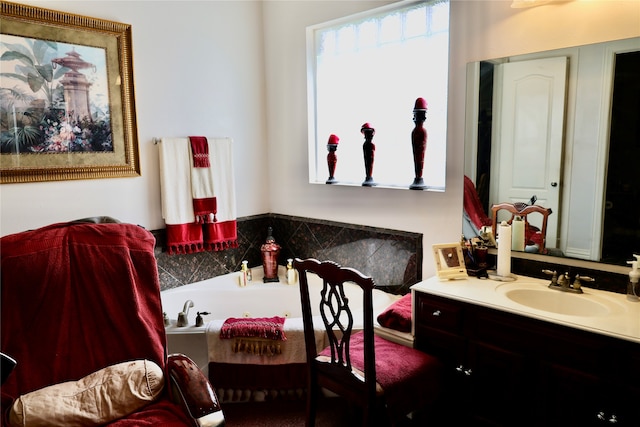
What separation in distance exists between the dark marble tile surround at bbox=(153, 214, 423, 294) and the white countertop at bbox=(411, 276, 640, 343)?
57cm

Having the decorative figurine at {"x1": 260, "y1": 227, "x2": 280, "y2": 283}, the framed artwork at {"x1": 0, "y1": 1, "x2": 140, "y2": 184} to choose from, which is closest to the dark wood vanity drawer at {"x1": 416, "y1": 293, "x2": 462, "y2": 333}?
the decorative figurine at {"x1": 260, "y1": 227, "x2": 280, "y2": 283}

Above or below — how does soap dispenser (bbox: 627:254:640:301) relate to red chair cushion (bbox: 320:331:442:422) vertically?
above

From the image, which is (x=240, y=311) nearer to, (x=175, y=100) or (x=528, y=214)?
(x=175, y=100)

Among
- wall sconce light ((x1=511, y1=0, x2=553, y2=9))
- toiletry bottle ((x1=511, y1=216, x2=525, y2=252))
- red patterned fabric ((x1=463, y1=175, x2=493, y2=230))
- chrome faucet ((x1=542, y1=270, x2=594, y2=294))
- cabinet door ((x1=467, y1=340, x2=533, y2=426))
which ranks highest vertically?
wall sconce light ((x1=511, y1=0, x2=553, y2=9))

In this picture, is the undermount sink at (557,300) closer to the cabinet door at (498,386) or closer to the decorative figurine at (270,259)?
the cabinet door at (498,386)

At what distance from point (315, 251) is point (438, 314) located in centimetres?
142

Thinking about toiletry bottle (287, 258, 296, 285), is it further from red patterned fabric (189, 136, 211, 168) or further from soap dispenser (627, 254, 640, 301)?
soap dispenser (627, 254, 640, 301)

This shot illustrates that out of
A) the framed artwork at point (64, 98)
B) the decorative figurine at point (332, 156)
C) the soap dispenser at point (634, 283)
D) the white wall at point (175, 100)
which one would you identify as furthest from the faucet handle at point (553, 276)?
the framed artwork at point (64, 98)

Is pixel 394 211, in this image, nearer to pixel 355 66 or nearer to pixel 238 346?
pixel 355 66

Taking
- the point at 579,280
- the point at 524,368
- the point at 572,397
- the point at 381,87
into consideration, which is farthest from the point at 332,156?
the point at 572,397

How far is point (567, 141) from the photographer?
214cm

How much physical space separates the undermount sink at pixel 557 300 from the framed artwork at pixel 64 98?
2296 mm

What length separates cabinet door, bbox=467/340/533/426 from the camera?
1.89m

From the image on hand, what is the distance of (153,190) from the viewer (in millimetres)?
3016
